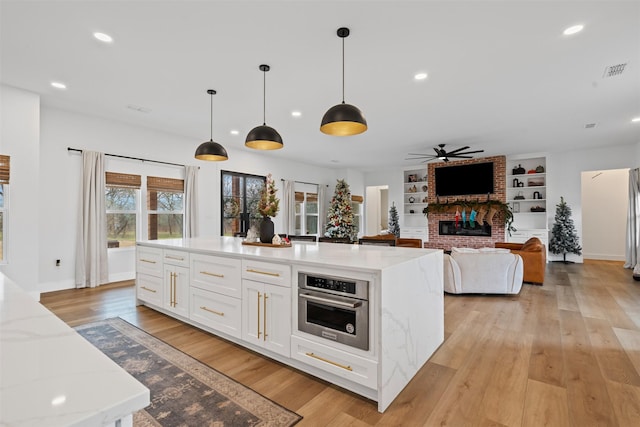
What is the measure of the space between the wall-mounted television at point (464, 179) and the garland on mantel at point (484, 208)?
0.30 metres

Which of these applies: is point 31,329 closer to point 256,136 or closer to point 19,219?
point 256,136

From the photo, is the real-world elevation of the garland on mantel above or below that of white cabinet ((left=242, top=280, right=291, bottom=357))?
above

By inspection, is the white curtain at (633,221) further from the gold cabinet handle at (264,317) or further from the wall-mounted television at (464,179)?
the gold cabinet handle at (264,317)

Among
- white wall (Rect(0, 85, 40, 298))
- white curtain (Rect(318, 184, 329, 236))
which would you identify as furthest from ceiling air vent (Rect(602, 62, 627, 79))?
white curtain (Rect(318, 184, 329, 236))

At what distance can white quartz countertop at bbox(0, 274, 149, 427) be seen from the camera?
0.52 meters

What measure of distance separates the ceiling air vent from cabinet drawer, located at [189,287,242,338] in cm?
456

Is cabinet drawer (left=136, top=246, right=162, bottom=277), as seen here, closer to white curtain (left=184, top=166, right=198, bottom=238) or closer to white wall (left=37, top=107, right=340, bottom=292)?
white wall (left=37, top=107, right=340, bottom=292)

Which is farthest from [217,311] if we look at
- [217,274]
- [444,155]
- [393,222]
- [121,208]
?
[393,222]

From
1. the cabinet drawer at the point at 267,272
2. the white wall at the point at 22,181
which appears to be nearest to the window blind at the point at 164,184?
the white wall at the point at 22,181

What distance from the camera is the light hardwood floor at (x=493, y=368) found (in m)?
1.91

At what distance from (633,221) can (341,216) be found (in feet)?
21.9

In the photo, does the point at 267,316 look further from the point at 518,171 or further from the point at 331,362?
the point at 518,171

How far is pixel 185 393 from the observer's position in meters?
2.12

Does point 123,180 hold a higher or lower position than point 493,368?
higher
